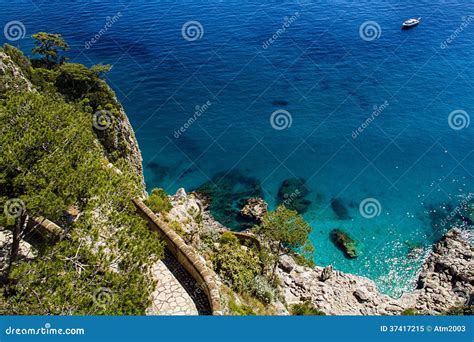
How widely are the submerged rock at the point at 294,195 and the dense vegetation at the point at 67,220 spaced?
28.1 m

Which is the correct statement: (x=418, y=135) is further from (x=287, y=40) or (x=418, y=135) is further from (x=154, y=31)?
(x=154, y=31)

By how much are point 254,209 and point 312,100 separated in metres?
26.6

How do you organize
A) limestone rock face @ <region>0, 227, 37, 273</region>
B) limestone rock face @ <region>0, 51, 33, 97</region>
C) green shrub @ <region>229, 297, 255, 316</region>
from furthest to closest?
limestone rock face @ <region>0, 51, 33, 97</region>, green shrub @ <region>229, 297, 255, 316</region>, limestone rock face @ <region>0, 227, 37, 273</region>

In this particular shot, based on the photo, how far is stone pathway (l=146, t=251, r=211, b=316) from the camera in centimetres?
1741

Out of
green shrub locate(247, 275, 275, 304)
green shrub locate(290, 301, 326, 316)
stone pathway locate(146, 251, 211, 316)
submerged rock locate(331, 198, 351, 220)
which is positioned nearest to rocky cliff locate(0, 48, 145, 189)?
stone pathway locate(146, 251, 211, 316)

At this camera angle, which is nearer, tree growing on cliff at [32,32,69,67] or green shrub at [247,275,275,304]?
green shrub at [247,275,275,304]

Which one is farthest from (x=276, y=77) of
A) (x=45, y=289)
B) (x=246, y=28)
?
(x=45, y=289)

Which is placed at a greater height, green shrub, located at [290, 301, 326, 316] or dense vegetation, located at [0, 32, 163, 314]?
green shrub, located at [290, 301, 326, 316]

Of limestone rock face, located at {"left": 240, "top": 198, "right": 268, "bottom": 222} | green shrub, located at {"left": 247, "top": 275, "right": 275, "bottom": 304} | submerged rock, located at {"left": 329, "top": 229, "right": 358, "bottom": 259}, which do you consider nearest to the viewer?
green shrub, located at {"left": 247, "top": 275, "right": 275, "bottom": 304}

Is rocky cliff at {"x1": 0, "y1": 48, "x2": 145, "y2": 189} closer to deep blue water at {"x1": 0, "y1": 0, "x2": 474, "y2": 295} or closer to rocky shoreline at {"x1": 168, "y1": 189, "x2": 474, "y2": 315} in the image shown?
deep blue water at {"x1": 0, "y1": 0, "x2": 474, "y2": 295}

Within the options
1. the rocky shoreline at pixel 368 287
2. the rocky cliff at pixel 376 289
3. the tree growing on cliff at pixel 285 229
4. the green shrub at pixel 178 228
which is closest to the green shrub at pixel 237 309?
the green shrub at pixel 178 228

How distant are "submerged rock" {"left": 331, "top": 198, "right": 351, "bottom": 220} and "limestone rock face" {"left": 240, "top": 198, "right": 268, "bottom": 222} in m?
8.75

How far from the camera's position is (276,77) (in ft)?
214

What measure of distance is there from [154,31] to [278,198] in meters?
50.2
